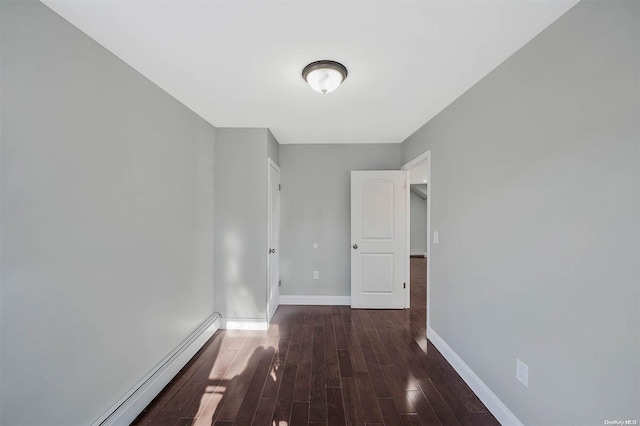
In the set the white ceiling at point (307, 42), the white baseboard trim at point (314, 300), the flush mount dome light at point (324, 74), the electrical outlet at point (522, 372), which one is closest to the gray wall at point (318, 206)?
the white baseboard trim at point (314, 300)

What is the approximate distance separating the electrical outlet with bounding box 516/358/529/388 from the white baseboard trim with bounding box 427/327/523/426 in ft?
0.86

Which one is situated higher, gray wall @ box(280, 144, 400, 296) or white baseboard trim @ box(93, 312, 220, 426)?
gray wall @ box(280, 144, 400, 296)

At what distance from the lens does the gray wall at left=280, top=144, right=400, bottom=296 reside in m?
3.58

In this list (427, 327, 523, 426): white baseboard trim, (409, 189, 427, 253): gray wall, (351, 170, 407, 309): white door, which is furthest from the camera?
(409, 189, 427, 253): gray wall

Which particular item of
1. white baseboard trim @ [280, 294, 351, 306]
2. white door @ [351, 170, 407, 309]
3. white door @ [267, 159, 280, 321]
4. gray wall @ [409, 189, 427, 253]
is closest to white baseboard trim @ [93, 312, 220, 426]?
white door @ [267, 159, 280, 321]

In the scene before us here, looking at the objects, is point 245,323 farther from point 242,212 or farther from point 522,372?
point 522,372

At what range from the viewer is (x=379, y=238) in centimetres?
342

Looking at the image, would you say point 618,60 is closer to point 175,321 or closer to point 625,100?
point 625,100

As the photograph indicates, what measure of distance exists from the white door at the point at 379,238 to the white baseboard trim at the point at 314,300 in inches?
6.9

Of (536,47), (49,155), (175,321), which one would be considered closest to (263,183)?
(175,321)

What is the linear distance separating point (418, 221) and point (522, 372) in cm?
753

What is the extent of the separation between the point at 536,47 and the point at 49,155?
263 cm

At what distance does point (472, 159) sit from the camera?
192 cm

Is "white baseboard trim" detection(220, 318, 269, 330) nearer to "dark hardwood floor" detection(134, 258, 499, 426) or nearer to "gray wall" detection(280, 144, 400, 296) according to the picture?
"dark hardwood floor" detection(134, 258, 499, 426)
